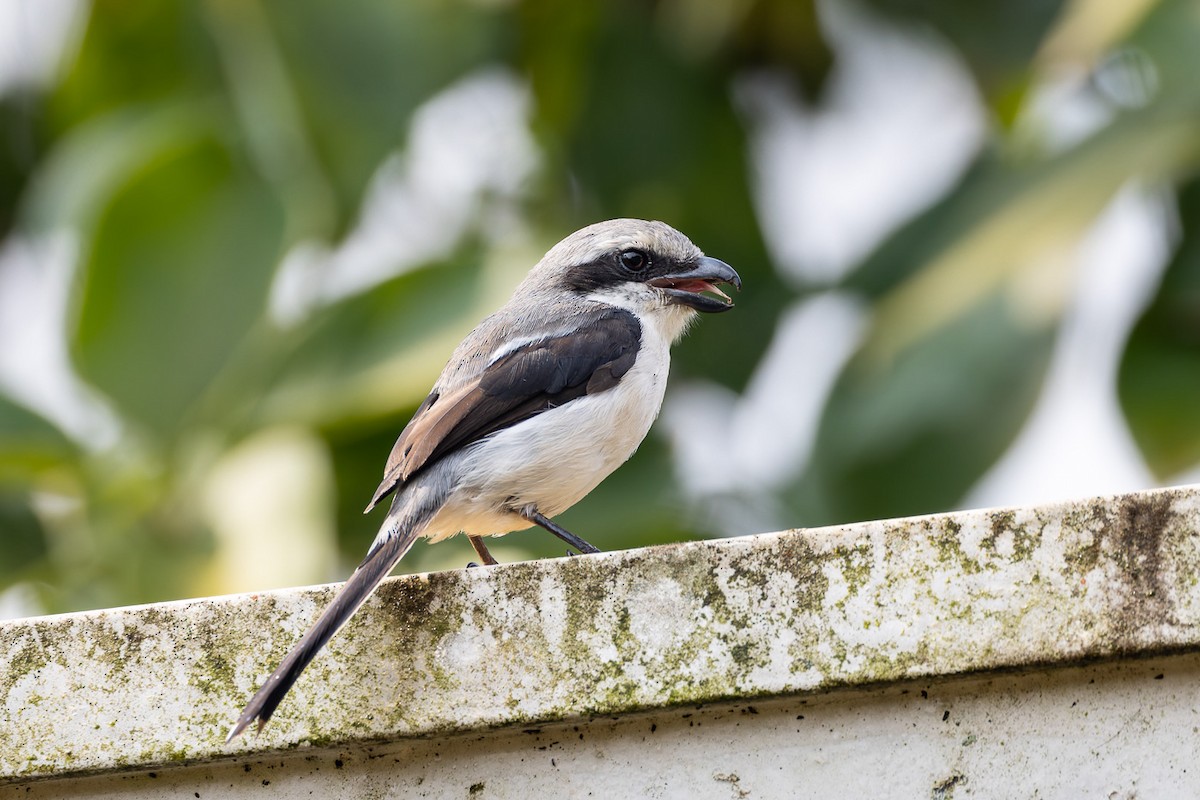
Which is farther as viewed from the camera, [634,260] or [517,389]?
[634,260]

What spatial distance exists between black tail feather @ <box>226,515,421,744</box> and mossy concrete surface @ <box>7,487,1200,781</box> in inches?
2.3

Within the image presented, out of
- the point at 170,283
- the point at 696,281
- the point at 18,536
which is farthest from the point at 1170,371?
the point at 18,536

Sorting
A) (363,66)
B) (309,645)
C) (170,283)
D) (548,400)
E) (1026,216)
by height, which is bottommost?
(309,645)

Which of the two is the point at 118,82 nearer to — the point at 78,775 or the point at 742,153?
the point at 742,153

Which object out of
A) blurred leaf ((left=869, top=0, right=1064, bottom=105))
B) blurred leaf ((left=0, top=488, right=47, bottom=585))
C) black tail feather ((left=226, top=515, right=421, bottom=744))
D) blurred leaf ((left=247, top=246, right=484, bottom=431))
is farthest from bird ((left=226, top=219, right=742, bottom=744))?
blurred leaf ((left=869, top=0, right=1064, bottom=105))

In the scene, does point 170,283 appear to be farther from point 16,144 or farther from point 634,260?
point 634,260

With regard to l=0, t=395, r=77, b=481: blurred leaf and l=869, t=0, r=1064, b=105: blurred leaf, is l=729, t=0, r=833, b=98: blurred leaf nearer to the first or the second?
l=869, t=0, r=1064, b=105: blurred leaf

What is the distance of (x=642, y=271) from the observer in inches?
177

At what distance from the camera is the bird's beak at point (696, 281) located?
14.5 ft

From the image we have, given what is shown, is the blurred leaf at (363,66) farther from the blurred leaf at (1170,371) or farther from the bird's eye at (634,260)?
the blurred leaf at (1170,371)

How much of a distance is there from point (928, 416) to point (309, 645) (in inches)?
195

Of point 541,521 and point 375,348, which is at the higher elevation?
point 375,348

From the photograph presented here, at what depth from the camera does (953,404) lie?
22.9 ft

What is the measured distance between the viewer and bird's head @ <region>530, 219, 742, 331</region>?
4449 mm
